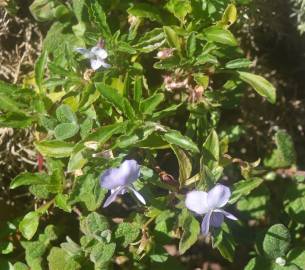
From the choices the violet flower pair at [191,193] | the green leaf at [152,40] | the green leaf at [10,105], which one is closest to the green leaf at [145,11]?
the green leaf at [152,40]

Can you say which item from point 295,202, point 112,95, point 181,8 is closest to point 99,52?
point 112,95

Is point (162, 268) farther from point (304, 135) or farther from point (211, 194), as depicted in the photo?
point (304, 135)

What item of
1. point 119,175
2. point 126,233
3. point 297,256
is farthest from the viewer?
point 297,256

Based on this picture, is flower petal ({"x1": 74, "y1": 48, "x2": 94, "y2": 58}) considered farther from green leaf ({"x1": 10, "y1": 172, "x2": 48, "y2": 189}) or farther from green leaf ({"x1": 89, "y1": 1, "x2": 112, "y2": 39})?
green leaf ({"x1": 10, "y1": 172, "x2": 48, "y2": 189})

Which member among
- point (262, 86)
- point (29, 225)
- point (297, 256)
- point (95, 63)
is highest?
point (95, 63)

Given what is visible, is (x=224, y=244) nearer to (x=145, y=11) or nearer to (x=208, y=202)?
(x=208, y=202)

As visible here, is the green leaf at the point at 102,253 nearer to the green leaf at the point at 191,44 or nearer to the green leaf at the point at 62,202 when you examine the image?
the green leaf at the point at 62,202
